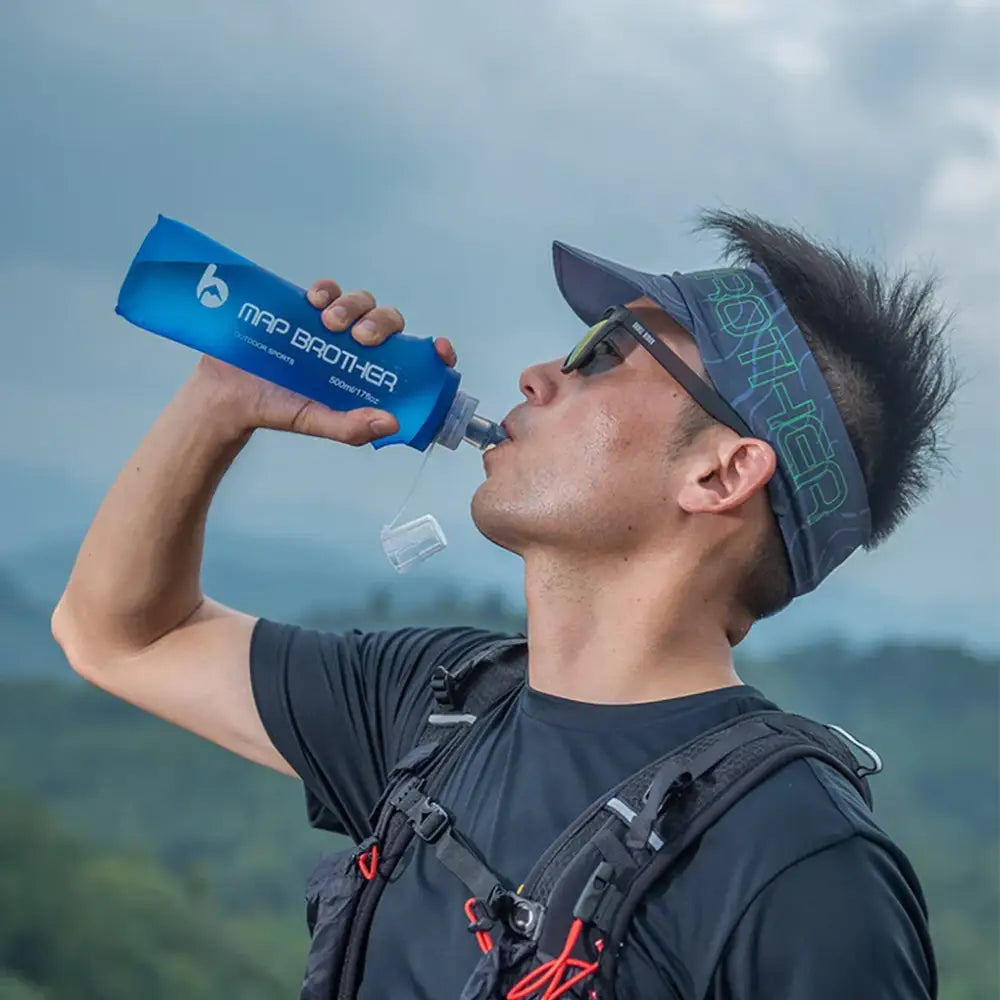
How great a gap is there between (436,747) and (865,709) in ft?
9.46

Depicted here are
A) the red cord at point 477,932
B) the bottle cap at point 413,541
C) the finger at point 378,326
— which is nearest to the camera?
the red cord at point 477,932

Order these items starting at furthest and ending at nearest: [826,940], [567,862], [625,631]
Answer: [625,631] → [567,862] → [826,940]

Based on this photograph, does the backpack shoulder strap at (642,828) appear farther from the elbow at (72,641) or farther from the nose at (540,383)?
the elbow at (72,641)

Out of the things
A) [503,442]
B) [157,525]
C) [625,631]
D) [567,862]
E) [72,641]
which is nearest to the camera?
[567,862]

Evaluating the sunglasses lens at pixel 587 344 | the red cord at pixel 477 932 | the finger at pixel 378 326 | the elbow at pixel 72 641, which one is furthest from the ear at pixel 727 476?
the elbow at pixel 72 641

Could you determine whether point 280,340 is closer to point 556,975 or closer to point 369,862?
point 369,862

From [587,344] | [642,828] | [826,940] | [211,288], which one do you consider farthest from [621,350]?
[826,940]

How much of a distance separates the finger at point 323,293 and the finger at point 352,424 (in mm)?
126

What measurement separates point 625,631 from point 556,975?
1.45ft

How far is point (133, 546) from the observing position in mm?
1615

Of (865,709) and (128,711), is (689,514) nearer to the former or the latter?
(128,711)

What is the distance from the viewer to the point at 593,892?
3.41ft

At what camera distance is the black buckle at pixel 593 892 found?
3.39 feet

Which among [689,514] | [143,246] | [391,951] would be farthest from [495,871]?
[143,246]
